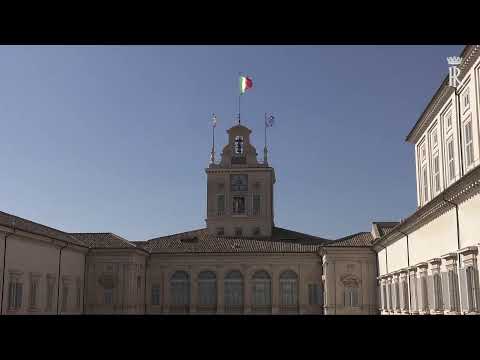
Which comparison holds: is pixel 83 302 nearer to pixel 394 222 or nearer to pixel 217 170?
pixel 217 170

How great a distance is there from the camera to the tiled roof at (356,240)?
42125 mm

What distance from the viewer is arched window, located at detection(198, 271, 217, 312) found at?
45375 mm

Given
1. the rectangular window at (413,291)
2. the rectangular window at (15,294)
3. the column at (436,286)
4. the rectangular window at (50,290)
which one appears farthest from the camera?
the rectangular window at (50,290)

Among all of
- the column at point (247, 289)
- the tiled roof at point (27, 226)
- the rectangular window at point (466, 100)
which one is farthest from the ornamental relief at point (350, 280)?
the rectangular window at point (466, 100)

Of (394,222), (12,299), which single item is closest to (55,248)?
(12,299)

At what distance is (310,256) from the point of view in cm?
4534

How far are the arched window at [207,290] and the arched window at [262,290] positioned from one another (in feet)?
9.23

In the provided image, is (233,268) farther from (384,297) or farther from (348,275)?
(384,297)

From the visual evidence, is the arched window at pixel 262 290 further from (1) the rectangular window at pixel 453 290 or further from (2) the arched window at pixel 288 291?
(1) the rectangular window at pixel 453 290

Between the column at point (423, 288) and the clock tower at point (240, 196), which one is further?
the clock tower at point (240, 196)

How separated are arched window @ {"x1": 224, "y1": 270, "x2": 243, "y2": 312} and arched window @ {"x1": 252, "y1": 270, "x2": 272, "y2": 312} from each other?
3.23 feet
